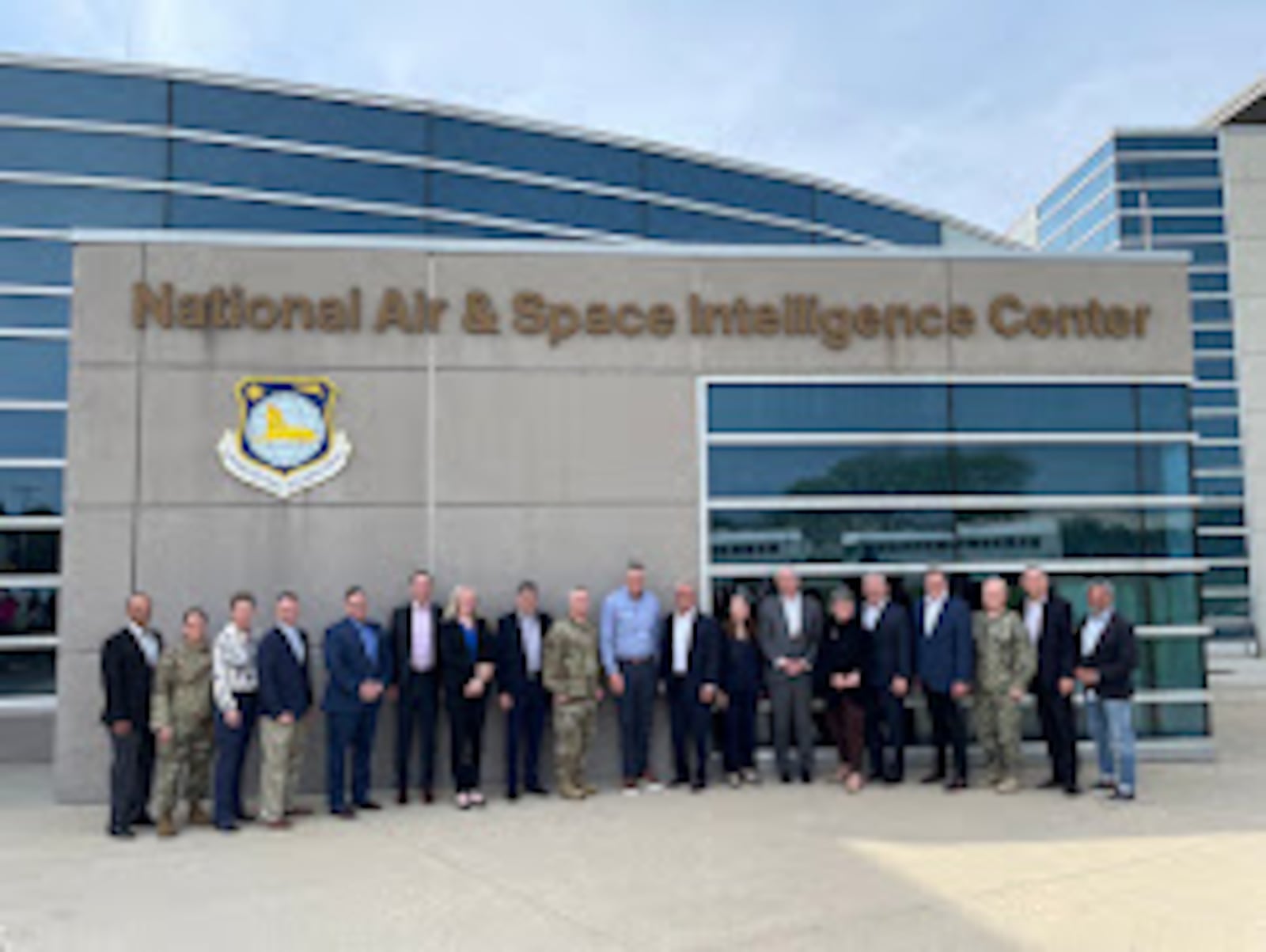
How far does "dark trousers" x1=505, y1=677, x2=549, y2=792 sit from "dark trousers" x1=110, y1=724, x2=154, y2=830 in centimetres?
264

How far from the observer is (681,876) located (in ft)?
19.8

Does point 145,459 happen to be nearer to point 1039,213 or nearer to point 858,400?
point 858,400

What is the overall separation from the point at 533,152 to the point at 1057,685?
31.9 feet

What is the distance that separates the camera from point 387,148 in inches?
539

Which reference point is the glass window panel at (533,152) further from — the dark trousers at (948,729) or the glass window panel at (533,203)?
the dark trousers at (948,729)

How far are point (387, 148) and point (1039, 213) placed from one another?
29.2 meters

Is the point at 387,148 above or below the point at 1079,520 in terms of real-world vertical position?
above

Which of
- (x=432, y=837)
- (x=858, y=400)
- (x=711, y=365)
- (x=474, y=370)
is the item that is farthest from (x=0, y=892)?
(x=858, y=400)

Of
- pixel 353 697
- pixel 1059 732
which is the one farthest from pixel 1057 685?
pixel 353 697

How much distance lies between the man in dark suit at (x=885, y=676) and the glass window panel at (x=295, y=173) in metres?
8.33

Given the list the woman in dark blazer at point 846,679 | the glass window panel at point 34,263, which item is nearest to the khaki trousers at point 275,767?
the woman in dark blazer at point 846,679

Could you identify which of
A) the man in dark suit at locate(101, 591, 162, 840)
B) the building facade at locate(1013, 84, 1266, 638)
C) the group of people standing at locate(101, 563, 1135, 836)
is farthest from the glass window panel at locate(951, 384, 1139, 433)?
A: the building facade at locate(1013, 84, 1266, 638)

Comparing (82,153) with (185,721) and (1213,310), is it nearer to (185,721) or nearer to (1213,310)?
(185,721)

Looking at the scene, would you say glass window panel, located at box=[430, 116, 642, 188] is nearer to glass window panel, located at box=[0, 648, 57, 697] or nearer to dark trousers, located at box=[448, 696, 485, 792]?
glass window panel, located at box=[0, 648, 57, 697]
